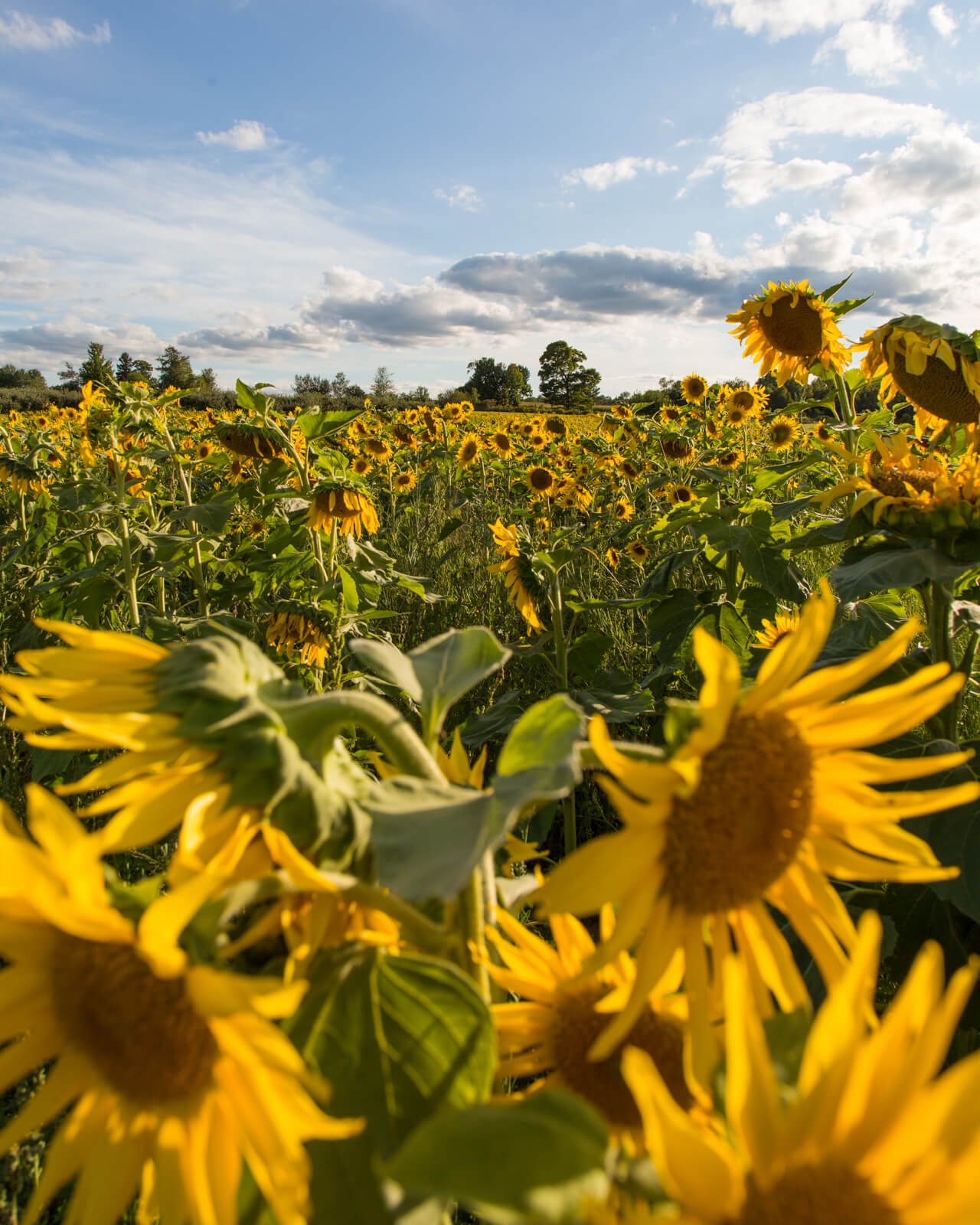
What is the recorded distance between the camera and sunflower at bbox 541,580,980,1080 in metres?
0.46

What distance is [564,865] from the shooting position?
461 millimetres

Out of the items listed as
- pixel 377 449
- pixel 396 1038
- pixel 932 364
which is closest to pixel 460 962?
pixel 396 1038

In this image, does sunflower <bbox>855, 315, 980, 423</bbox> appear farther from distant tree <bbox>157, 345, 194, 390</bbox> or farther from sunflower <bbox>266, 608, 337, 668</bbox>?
distant tree <bbox>157, 345, 194, 390</bbox>

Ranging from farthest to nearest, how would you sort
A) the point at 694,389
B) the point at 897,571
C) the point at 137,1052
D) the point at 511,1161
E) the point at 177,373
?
1. the point at 177,373
2. the point at 694,389
3. the point at 897,571
4. the point at 137,1052
5. the point at 511,1161

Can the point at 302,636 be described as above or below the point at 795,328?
below

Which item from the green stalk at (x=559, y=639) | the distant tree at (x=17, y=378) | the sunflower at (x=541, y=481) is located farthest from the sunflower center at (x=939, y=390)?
the distant tree at (x=17, y=378)

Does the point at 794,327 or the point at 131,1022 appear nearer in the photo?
the point at 131,1022

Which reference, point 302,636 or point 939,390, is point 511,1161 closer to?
point 939,390

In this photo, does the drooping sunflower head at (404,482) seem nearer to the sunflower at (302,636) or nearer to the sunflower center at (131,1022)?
the sunflower at (302,636)

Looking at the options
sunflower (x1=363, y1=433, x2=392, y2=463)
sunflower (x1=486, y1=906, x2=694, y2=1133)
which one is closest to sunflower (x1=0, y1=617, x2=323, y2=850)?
sunflower (x1=486, y1=906, x2=694, y2=1133)

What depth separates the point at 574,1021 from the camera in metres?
0.58

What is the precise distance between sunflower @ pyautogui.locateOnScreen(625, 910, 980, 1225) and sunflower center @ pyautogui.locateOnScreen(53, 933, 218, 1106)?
0.25 m

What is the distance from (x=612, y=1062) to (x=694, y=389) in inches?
300

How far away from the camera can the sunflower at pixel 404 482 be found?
8008 millimetres
